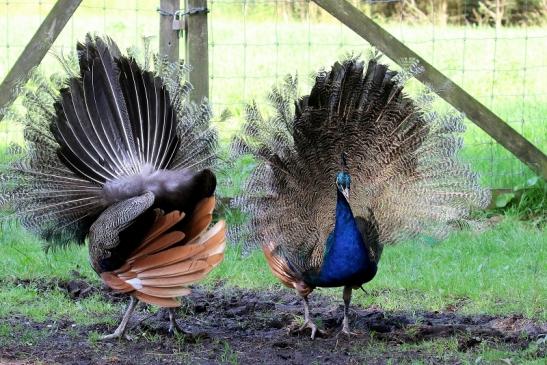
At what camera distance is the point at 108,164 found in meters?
6.18

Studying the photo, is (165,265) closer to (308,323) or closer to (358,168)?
(308,323)

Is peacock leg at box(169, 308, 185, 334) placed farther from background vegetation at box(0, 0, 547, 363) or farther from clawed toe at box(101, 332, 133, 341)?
background vegetation at box(0, 0, 547, 363)

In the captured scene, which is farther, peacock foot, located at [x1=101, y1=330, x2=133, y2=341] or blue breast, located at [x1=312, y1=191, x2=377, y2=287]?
peacock foot, located at [x1=101, y1=330, x2=133, y2=341]

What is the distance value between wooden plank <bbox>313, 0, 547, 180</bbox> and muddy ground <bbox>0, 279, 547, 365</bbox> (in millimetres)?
2266

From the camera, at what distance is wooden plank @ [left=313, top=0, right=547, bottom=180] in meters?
8.19

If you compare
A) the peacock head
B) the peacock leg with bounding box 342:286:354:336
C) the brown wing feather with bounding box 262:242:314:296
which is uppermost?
the peacock head

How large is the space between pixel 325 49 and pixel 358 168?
9.17 meters

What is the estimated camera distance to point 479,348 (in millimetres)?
5773

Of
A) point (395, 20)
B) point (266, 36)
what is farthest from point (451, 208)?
point (395, 20)

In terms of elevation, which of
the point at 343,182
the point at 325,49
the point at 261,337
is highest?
the point at 325,49

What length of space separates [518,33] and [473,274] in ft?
30.9

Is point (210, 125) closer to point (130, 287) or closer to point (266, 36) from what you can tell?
point (130, 287)

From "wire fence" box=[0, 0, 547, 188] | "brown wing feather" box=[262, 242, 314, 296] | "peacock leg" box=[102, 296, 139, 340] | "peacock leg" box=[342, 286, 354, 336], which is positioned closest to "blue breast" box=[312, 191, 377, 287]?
"peacock leg" box=[342, 286, 354, 336]

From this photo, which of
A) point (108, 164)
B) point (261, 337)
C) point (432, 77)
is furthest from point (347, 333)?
point (432, 77)
